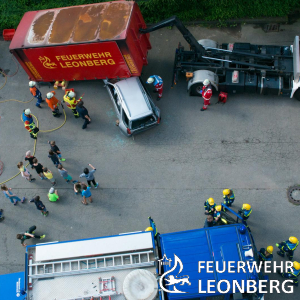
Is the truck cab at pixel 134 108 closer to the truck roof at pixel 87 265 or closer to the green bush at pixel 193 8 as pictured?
the green bush at pixel 193 8

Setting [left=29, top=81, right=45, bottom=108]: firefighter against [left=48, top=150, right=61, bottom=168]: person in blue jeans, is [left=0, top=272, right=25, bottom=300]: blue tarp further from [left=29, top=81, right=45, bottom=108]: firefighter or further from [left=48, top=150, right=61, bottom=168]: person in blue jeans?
[left=29, top=81, right=45, bottom=108]: firefighter

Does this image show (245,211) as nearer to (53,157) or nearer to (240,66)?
(240,66)

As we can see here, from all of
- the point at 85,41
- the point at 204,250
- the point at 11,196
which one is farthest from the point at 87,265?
the point at 85,41

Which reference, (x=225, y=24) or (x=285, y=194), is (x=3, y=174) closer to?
(x=285, y=194)

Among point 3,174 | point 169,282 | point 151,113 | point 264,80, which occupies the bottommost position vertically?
point 169,282

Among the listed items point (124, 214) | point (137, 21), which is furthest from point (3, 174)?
point (137, 21)

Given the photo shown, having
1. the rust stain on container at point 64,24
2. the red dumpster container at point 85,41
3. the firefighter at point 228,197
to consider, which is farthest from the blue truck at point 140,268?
the rust stain on container at point 64,24
